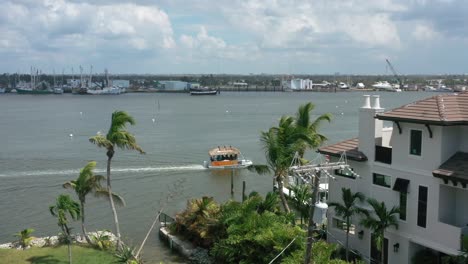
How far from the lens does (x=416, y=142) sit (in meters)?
21.4

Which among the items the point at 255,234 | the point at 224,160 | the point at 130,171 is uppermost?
the point at 255,234

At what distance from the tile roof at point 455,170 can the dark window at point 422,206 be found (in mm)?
1166

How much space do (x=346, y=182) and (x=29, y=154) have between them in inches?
2252

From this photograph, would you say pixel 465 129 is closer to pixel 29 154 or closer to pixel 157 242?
pixel 157 242

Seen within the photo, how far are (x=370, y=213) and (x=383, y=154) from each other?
8.11 ft

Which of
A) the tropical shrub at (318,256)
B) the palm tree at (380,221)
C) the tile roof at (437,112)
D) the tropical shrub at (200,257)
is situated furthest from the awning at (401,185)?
the tropical shrub at (200,257)

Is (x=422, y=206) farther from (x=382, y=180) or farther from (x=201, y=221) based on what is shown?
(x=201, y=221)

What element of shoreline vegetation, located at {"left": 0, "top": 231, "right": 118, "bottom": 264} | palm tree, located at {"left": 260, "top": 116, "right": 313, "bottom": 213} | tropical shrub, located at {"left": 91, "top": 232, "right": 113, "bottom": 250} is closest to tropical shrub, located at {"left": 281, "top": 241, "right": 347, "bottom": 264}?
palm tree, located at {"left": 260, "top": 116, "right": 313, "bottom": 213}

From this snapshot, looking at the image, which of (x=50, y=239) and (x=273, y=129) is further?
(x=50, y=239)

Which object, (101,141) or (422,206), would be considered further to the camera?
(101,141)

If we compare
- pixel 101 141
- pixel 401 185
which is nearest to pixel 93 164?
pixel 101 141

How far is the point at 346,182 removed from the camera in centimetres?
2480

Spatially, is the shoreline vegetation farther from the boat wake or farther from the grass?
the boat wake

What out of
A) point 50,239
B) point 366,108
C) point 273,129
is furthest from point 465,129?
point 50,239
